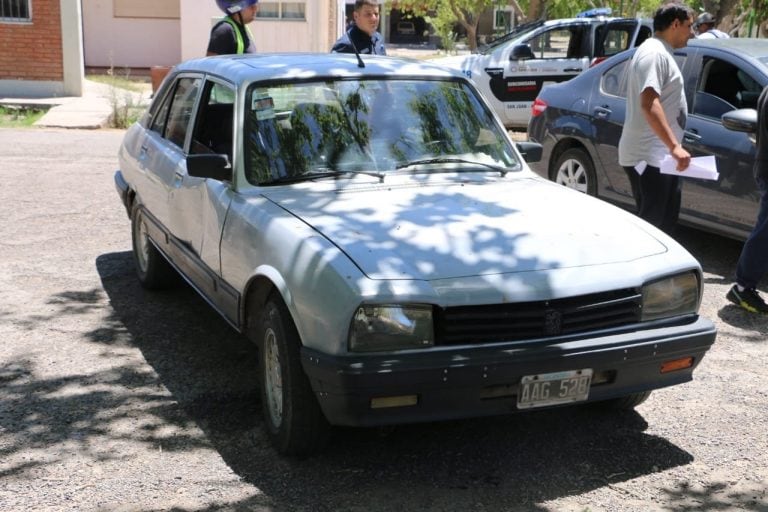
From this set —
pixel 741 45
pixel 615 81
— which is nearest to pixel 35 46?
pixel 615 81

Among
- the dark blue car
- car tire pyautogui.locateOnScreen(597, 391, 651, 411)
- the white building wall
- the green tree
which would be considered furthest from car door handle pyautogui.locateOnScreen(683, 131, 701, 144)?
the green tree

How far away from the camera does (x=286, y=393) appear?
4312mm

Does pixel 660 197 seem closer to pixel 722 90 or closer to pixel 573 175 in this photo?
pixel 722 90

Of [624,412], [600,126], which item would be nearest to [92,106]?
[600,126]

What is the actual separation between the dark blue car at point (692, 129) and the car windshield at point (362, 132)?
2.56 m

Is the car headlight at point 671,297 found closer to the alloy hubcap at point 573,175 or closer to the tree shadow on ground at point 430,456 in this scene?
the tree shadow on ground at point 430,456

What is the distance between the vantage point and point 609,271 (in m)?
4.31

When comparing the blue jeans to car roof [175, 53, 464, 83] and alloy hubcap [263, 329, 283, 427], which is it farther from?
alloy hubcap [263, 329, 283, 427]

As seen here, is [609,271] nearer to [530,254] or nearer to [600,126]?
[530,254]

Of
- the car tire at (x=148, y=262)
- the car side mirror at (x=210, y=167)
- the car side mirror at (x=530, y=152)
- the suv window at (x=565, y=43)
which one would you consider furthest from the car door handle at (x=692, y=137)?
the suv window at (x=565, y=43)

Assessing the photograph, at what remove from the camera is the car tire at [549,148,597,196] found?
890 cm

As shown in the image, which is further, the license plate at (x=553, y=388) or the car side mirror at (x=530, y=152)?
the car side mirror at (x=530, y=152)

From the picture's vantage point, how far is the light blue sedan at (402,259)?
13.2 feet

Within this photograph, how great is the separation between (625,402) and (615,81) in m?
4.47
